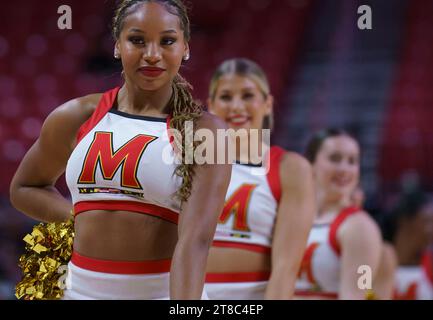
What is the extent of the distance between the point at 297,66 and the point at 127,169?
8008 millimetres

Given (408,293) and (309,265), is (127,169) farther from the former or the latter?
(408,293)

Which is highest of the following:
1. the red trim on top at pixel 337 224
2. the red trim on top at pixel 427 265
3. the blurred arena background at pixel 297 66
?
the blurred arena background at pixel 297 66

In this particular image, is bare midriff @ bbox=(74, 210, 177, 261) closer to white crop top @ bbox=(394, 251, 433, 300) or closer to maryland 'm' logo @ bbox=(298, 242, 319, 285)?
maryland 'm' logo @ bbox=(298, 242, 319, 285)

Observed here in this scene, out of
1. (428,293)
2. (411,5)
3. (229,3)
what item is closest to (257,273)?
(428,293)

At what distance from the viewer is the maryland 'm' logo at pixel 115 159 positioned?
2297 mm

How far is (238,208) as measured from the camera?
3.69 meters

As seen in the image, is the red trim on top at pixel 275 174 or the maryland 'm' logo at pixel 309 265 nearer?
the red trim on top at pixel 275 174

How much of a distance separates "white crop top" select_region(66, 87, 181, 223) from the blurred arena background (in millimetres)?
5025

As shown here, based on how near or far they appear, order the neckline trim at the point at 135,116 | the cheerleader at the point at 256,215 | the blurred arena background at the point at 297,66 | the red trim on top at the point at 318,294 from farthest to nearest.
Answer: the blurred arena background at the point at 297,66, the red trim on top at the point at 318,294, the cheerleader at the point at 256,215, the neckline trim at the point at 135,116

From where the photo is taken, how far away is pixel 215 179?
87.0 inches

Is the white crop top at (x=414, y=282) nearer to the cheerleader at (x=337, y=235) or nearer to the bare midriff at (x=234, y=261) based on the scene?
the cheerleader at (x=337, y=235)

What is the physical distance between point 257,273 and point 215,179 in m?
1.50

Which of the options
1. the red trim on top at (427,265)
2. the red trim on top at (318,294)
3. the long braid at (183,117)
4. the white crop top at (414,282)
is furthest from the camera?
the red trim on top at (427,265)

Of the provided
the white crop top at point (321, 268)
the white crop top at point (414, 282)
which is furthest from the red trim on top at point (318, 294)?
the white crop top at point (414, 282)
